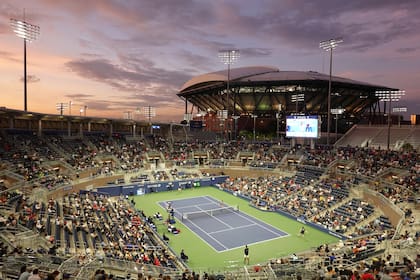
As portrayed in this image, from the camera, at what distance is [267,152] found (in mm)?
50812

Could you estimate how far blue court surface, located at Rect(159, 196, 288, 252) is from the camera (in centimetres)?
2486

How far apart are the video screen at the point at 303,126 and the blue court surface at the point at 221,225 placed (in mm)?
16009

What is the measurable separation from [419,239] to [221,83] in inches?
2294

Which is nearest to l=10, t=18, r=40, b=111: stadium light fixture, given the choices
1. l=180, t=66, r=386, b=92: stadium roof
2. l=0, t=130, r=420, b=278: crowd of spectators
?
l=0, t=130, r=420, b=278: crowd of spectators

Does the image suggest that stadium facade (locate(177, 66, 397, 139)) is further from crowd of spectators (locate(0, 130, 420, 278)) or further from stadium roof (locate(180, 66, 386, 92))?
crowd of spectators (locate(0, 130, 420, 278))

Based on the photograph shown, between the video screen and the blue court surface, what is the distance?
16.0 metres

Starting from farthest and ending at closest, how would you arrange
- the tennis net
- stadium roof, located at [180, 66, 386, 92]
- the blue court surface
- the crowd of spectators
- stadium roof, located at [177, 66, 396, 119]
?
stadium roof, located at [180, 66, 386, 92], stadium roof, located at [177, 66, 396, 119], the tennis net, the blue court surface, the crowd of spectators

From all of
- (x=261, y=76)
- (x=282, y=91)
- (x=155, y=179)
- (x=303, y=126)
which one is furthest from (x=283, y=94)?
(x=155, y=179)

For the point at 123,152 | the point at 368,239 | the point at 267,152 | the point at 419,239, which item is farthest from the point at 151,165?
the point at 419,239

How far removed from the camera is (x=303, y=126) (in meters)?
42.5

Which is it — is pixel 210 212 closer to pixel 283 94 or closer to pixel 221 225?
pixel 221 225

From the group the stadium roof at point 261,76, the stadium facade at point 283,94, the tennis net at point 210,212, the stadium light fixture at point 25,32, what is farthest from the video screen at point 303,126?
the stadium light fixture at point 25,32

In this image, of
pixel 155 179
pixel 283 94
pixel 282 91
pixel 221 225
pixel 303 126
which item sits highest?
pixel 282 91

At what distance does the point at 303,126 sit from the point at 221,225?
21261 millimetres
